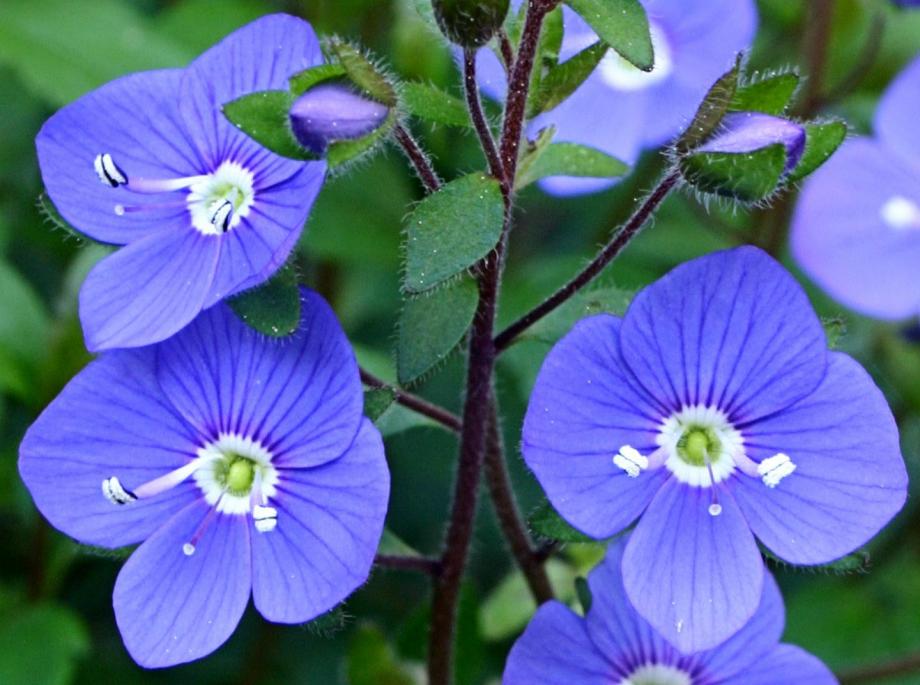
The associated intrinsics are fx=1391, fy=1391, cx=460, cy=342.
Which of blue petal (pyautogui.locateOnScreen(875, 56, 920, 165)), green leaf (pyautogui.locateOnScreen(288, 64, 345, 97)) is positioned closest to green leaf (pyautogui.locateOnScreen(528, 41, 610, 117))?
green leaf (pyautogui.locateOnScreen(288, 64, 345, 97))

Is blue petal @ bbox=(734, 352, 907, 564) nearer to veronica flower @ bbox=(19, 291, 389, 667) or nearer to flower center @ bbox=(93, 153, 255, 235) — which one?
veronica flower @ bbox=(19, 291, 389, 667)

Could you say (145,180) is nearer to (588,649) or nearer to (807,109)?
(588,649)

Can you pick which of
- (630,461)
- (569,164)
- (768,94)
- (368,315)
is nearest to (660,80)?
(368,315)

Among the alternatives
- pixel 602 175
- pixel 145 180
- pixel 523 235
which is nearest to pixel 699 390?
pixel 602 175

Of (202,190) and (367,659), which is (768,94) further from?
(367,659)

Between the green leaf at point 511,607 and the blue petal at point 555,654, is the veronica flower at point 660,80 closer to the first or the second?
the green leaf at point 511,607

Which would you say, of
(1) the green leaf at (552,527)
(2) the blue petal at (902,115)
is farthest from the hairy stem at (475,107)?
(2) the blue petal at (902,115)

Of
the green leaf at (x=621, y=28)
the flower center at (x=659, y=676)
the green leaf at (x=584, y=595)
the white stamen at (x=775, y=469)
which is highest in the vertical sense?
the green leaf at (x=621, y=28)
